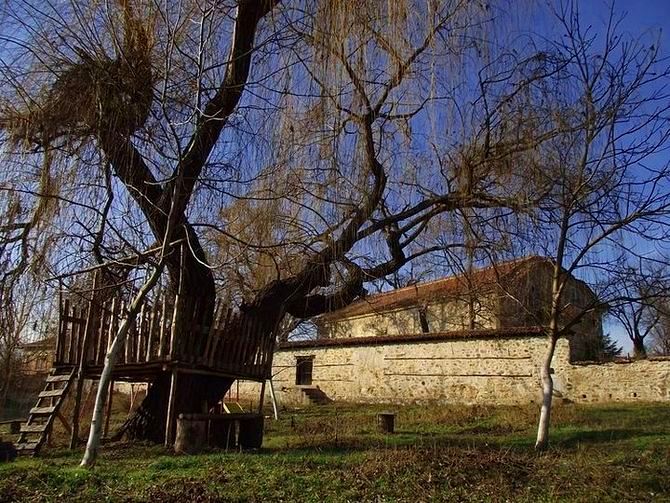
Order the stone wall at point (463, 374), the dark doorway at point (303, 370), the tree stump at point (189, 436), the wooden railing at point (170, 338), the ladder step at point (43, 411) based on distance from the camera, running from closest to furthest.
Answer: the tree stump at point (189, 436), the wooden railing at point (170, 338), the ladder step at point (43, 411), the stone wall at point (463, 374), the dark doorway at point (303, 370)

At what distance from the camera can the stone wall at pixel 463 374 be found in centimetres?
1625

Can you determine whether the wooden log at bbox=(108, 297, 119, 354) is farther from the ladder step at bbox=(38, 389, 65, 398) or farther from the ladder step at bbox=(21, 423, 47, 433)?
the ladder step at bbox=(21, 423, 47, 433)

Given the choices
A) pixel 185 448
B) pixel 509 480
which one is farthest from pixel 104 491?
pixel 509 480

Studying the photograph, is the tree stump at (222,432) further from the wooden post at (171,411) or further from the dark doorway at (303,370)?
the dark doorway at (303,370)

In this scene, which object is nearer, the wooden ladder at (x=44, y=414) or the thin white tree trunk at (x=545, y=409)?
the thin white tree trunk at (x=545, y=409)

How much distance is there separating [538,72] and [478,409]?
439 inches

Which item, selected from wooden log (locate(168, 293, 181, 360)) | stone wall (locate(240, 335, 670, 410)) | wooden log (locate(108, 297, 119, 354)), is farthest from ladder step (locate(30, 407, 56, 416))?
stone wall (locate(240, 335, 670, 410))

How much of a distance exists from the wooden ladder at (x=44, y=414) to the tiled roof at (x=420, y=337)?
10315mm

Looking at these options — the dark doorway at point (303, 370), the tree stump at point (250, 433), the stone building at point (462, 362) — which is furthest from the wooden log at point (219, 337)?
the dark doorway at point (303, 370)

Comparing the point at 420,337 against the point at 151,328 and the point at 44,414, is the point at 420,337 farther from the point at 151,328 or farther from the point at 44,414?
the point at 44,414

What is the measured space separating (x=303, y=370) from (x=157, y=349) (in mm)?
16465

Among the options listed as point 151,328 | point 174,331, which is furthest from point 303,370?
point 174,331

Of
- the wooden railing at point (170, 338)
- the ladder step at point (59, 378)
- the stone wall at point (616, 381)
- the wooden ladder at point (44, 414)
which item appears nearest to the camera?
the wooden ladder at point (44, 414)

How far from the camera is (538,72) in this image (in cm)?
684
